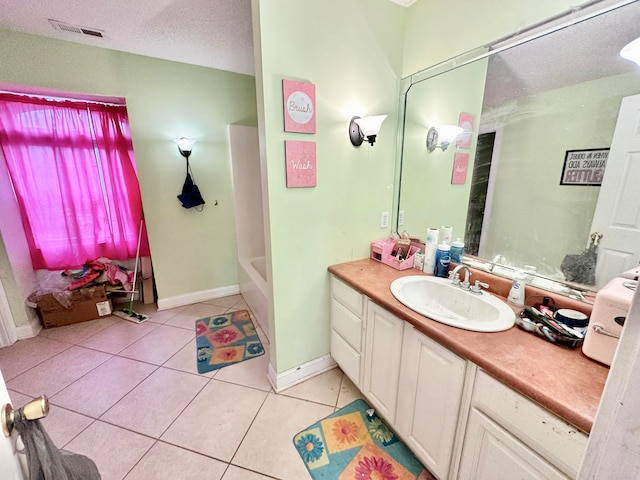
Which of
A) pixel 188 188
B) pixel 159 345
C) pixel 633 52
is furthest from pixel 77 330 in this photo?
pixel 633 52

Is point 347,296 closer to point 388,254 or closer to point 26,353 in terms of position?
point 388,254

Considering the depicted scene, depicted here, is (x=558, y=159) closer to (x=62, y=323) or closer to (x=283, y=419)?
(x=283, y=419)

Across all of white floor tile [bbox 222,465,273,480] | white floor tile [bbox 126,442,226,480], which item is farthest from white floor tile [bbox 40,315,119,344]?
white floor tile [bbox 222,465,273,480]

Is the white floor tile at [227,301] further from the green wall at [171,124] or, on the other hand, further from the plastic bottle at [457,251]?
the plastic bottle at [457,251]

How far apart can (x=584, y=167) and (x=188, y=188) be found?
2963 mm

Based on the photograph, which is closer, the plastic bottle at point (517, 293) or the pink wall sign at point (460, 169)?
the plastic bottle at point (517, 293)

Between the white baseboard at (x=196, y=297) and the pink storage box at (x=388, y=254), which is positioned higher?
the pink storage box at (x=388, y=254)

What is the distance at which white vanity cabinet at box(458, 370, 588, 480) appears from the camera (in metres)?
0.69

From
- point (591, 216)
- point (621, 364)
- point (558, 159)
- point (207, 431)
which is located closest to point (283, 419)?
point (207, 431)

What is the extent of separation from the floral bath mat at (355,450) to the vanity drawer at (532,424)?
0.70m

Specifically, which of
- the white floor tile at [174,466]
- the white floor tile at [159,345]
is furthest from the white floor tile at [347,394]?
the white floor tile at [159,345]

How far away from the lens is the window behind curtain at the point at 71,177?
2.24 m

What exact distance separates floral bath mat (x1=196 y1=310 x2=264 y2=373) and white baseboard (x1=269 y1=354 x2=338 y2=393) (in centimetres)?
42

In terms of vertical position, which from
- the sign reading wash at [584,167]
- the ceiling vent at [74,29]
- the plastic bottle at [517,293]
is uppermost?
the ceiling vent at [74,29]
